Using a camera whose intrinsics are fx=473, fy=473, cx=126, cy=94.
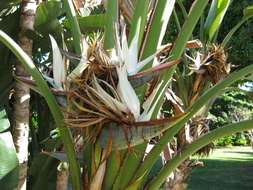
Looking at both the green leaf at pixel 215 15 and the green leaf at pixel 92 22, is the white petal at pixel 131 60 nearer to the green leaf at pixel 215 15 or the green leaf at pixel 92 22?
the green leaf at pixel 92 22

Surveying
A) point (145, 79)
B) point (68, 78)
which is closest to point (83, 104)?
point (68, 78)

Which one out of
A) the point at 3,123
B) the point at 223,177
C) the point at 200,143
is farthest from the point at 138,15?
the point at 223,177

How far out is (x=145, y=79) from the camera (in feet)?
5.05

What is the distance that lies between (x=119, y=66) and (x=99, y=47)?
0.10m

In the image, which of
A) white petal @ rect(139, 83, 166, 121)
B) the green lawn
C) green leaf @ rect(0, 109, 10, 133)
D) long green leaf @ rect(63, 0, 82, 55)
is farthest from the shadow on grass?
white petal @ rect(139, 83, 166, 121)

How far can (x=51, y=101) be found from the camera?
1.66 meters

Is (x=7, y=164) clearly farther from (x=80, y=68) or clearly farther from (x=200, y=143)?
(x=200, y=143)

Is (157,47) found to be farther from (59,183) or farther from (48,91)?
(59,183)

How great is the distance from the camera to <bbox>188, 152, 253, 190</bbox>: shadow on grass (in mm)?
9969

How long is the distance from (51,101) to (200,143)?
0.56 meters

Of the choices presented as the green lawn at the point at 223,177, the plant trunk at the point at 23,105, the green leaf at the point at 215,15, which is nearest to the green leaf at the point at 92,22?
the plant trunk at the point at 23,105

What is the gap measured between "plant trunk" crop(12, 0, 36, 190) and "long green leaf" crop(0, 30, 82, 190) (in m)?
0.77

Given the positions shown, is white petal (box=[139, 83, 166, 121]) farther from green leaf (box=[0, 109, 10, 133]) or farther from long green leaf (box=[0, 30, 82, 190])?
green leaf (box=[0, 109, 10, 133])

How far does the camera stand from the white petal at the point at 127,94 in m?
1.44
